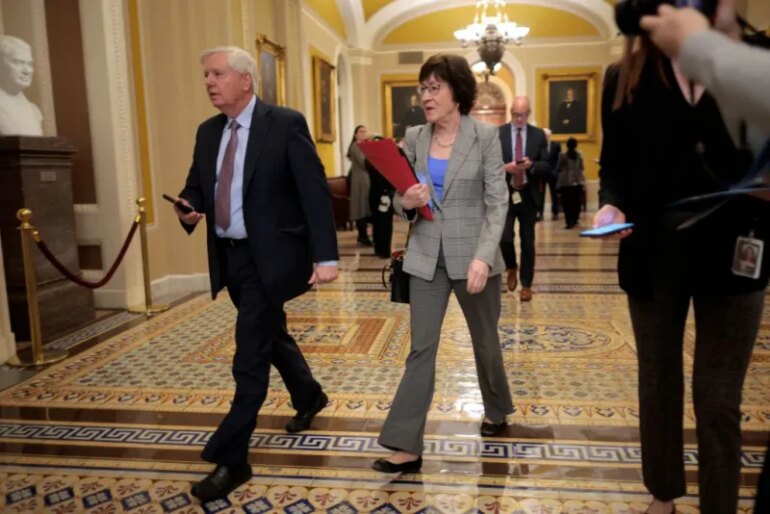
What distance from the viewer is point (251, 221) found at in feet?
8.45

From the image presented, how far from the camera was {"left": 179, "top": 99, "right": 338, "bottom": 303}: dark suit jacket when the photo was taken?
2.57m

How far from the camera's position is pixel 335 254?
265cm

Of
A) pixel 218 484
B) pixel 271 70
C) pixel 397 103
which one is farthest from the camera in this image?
pixel 397 103

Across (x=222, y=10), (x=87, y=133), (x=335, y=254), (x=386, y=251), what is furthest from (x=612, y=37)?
(x=335, y=254)

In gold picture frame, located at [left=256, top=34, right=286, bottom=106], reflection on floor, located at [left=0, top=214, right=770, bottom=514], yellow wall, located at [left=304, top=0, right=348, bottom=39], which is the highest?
yellow wall, located at [left=304, top=0, right=348, bottom=39]

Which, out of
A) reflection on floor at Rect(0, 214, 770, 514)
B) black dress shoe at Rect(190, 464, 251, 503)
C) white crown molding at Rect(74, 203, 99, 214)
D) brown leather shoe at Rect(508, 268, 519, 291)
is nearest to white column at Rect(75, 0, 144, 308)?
white crown molding at Rect(74, 203, 99, 214)

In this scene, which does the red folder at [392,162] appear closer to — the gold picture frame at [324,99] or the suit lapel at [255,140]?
the suit lapel at [255,140]

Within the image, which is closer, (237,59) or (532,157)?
(237,59)

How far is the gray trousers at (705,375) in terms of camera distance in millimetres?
1760

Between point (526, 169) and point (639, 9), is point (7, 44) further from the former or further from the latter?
point (639, 9)

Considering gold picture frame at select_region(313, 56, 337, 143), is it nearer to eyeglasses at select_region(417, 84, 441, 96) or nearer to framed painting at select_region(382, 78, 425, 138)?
framed painting at select_region(382, 78, 425, 138)

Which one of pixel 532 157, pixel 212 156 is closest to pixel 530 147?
pixel 532 157

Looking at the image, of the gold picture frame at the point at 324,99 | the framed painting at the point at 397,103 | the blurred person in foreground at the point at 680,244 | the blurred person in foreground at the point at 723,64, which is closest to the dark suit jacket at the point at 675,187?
the blurred person in foreground at the point at 680,244

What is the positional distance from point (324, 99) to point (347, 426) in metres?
10.7
